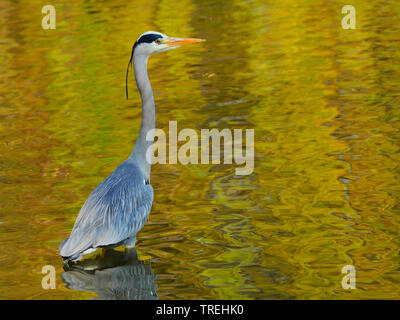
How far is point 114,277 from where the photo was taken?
718 cm

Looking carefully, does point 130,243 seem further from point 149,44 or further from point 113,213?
point 149,44

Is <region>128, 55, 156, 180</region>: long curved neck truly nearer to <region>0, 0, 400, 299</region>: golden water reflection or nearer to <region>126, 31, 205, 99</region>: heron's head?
<region>126, 31, 205, 99</region>: heron's head

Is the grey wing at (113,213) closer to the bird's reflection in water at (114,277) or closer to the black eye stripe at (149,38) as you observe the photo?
the bird's reflection in water at (114,277)

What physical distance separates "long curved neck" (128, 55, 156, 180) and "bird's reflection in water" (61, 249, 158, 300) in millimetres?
985

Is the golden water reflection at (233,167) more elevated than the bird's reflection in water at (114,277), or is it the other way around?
the golden water reflection at (233,167)

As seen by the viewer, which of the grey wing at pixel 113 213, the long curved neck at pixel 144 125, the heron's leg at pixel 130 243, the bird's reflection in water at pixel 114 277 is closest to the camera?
the bird's reflection in water at pixel 114 277

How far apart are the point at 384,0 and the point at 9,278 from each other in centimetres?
1588

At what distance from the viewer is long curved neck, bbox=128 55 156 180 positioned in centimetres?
806

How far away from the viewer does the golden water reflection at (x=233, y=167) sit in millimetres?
7168

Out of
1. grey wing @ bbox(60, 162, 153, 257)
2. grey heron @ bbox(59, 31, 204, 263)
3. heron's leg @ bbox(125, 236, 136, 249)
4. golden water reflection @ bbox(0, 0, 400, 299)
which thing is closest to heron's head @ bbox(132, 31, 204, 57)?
grey heron @ bbox(59, 31, 204, 263)

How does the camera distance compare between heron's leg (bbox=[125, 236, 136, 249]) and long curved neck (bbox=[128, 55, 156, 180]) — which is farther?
long curved neck (bbox=[128, 55, 156, 180])

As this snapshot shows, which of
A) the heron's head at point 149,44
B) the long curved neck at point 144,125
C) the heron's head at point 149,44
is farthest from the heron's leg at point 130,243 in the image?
the heron's head at point 149,44

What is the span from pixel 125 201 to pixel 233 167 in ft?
8.26

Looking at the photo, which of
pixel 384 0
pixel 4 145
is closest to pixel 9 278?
pixel 4 145
